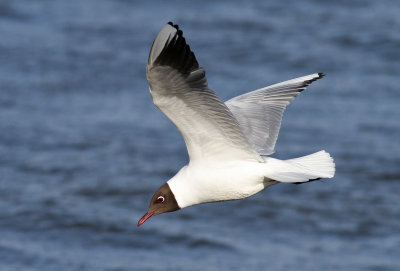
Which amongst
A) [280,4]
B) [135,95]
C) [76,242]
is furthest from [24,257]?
[280,4]

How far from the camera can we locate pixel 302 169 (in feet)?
16.3

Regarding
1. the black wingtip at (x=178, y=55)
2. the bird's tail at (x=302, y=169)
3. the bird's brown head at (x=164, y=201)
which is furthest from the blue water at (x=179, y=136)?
the black wingtip at (x=178, y=55)

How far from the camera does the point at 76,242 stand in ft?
28.1

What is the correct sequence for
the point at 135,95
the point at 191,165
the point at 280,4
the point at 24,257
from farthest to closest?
the point at 280,4 → the point at 135,95 → the point at 24,257 → the point at 191,165

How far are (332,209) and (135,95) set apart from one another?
2.96 metres

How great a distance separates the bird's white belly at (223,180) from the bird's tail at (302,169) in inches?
3.9

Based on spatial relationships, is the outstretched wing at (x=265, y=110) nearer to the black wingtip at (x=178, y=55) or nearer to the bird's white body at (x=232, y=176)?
the bird's white body at (x=232, y=176)

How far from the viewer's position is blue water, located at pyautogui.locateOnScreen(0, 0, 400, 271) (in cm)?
840

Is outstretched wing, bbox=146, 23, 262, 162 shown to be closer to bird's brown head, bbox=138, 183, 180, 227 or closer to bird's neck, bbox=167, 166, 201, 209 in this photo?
bird's neck, bbox=167, 166, 201, 209

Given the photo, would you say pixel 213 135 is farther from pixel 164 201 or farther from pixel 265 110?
pixel 265 110

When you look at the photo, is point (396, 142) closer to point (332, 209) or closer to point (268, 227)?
point (332, 209)

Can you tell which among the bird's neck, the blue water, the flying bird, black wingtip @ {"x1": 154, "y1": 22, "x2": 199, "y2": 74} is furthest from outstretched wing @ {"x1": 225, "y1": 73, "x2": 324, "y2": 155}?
the blue water

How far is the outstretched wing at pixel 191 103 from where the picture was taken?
13.8 ft

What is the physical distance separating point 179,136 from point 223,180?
16.1ft
